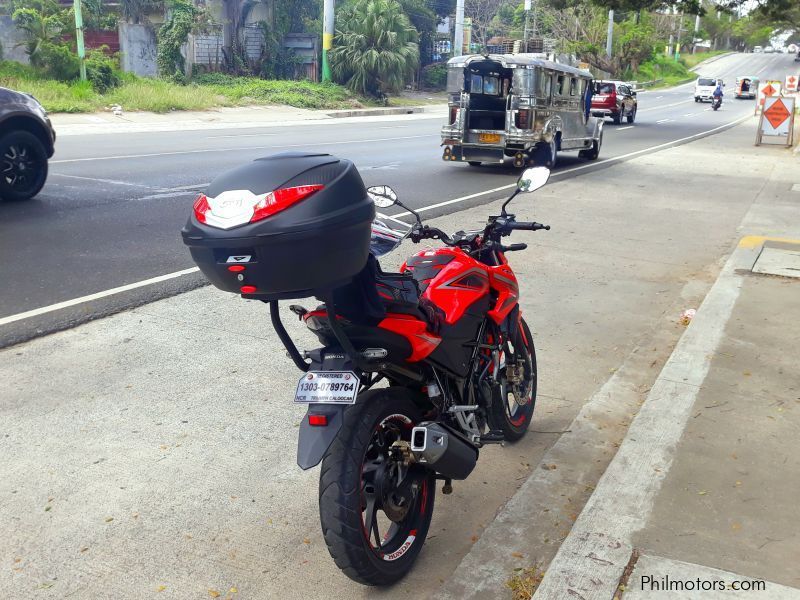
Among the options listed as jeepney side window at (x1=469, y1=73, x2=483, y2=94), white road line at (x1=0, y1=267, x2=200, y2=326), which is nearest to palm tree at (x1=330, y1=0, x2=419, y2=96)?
jeepney side window at (x1=469, y1=73, x2=483, y2=94)

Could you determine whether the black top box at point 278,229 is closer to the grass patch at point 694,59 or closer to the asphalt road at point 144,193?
the asphalt road at point 144,193

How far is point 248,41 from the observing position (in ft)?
129

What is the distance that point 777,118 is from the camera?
25.8m

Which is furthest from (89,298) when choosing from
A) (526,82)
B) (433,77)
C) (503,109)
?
(433,77)

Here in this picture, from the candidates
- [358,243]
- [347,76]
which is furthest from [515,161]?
[347,76]

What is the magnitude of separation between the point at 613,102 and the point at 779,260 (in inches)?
1105

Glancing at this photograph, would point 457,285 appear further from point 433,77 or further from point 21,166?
point 433,77

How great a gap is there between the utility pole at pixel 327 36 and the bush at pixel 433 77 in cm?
1315

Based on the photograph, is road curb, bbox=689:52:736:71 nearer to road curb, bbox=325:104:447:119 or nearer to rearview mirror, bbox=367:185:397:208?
road curb, bbox=325:104:447:119

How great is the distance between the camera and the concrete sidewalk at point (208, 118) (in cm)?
2330

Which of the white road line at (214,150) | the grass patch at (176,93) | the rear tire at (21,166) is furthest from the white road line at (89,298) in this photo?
the grass patch at (176,93)

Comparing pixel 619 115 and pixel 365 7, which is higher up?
pixel 365 7

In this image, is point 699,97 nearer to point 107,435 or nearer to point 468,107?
point 468,107

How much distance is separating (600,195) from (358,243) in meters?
12.1
